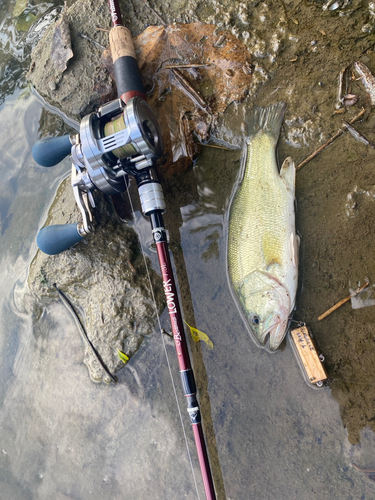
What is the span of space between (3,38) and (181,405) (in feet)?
16.6

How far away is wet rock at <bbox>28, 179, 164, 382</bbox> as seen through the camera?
3.31m

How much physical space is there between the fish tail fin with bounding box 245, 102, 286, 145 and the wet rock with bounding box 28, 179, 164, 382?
1601 mm

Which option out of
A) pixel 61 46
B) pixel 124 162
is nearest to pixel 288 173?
pixel 124 162

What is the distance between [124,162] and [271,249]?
1.49 meters

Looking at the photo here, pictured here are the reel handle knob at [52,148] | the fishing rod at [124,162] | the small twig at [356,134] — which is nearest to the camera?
the fishing rod at [124,162]

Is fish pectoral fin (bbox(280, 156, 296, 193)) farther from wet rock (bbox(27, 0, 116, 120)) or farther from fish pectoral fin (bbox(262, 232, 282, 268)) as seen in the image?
wet rock (bbox(27, 0, 116, 120))

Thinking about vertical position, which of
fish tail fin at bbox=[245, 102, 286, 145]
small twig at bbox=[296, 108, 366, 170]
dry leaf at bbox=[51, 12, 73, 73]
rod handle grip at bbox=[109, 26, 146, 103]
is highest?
dry leaf at bbox=[51, 12, 73, 73]

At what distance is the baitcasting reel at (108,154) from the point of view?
262 centimetres

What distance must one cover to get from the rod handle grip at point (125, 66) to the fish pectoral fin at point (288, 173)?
1458mm

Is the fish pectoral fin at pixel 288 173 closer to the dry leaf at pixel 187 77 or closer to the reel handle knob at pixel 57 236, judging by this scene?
the dry leaf at pixel 187 77

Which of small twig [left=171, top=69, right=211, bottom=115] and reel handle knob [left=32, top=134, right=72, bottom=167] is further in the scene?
small twig [left=171, top=69, right=211, bottom=115]

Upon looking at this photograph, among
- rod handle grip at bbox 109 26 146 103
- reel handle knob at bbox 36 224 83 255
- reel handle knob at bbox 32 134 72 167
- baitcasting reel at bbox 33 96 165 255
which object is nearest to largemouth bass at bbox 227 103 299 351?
baitcasting reel at bbox 33 96 165 255

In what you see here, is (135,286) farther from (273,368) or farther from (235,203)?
(273,368)

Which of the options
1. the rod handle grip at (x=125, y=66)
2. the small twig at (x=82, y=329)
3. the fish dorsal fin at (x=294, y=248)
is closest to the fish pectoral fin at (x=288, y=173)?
the fish dorsal fin at (x=294, y=248)
